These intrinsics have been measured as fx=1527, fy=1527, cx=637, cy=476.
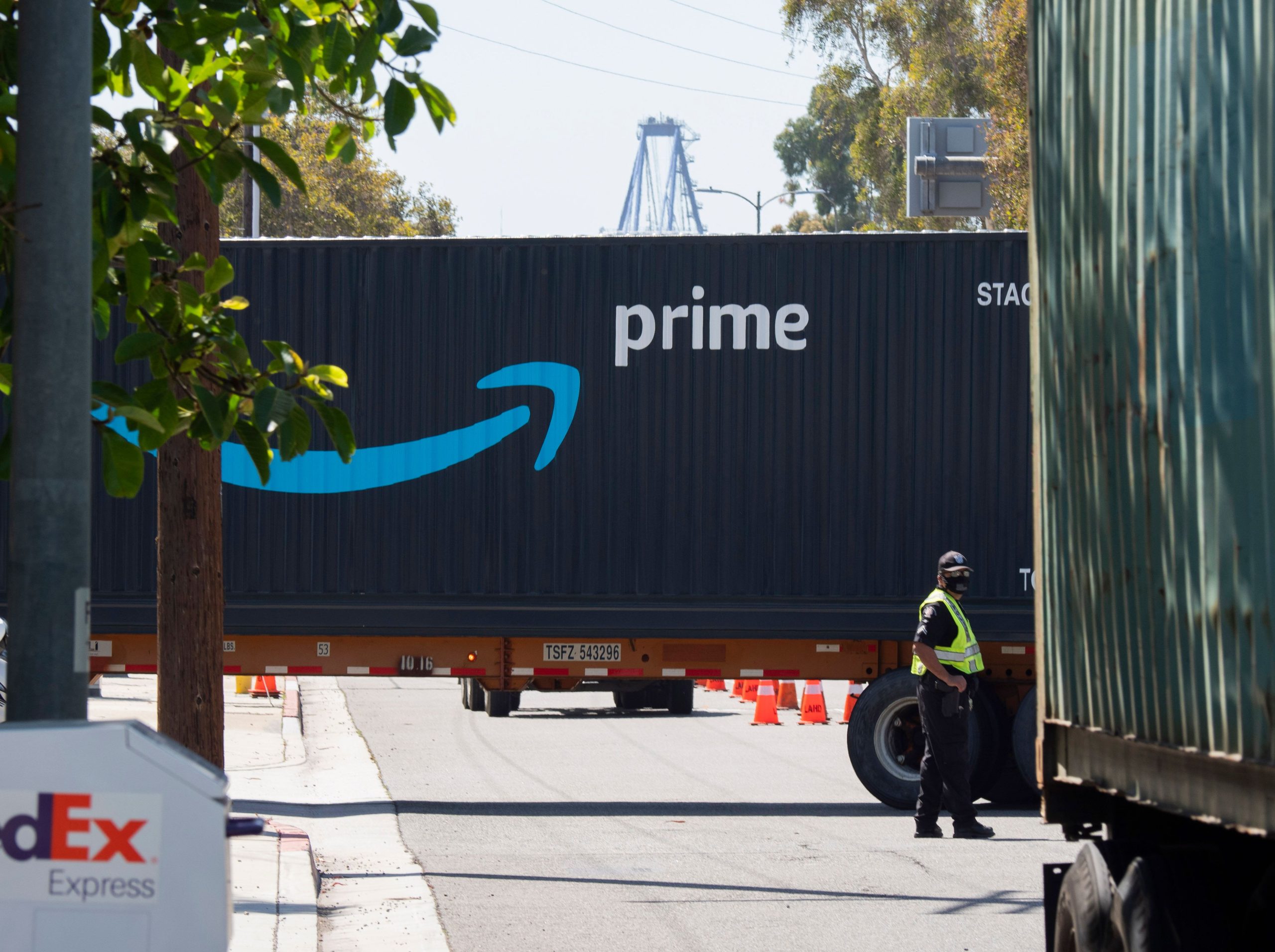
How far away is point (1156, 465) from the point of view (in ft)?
13.5

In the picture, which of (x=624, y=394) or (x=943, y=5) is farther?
(x=943, y=5)

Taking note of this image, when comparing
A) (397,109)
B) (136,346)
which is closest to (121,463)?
(136,346)

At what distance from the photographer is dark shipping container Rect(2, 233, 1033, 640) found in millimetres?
12219

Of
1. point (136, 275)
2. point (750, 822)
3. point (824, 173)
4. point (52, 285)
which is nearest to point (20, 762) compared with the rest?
point (52, 285)

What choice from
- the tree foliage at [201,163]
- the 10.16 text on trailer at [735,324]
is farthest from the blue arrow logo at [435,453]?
the tree foliage at [201,163]

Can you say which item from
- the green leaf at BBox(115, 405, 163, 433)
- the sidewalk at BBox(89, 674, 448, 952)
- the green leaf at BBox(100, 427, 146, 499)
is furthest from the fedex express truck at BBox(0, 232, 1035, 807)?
the green leaf at BBox(115, 405, 163, 433)

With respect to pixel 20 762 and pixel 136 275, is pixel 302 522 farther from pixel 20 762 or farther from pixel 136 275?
pixel 20 762

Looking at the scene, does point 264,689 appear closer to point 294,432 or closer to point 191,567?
point 191,567

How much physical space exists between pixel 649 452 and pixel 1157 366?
8.27m

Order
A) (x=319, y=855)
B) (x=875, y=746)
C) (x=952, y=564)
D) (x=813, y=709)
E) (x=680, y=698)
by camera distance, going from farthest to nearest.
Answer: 1. (x=680, y=698)
2. (x=813, y=709)
3. (x=875, y=746)
4. (x=952, y=564)
5. (x=319, y=855)

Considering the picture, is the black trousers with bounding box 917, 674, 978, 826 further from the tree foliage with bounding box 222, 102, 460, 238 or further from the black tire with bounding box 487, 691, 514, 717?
the tree foliage with bounding box 222, 102, 460, 238

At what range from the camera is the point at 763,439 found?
1226cm

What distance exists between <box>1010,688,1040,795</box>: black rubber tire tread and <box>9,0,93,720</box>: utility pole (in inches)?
363

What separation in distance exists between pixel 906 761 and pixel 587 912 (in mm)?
4526
